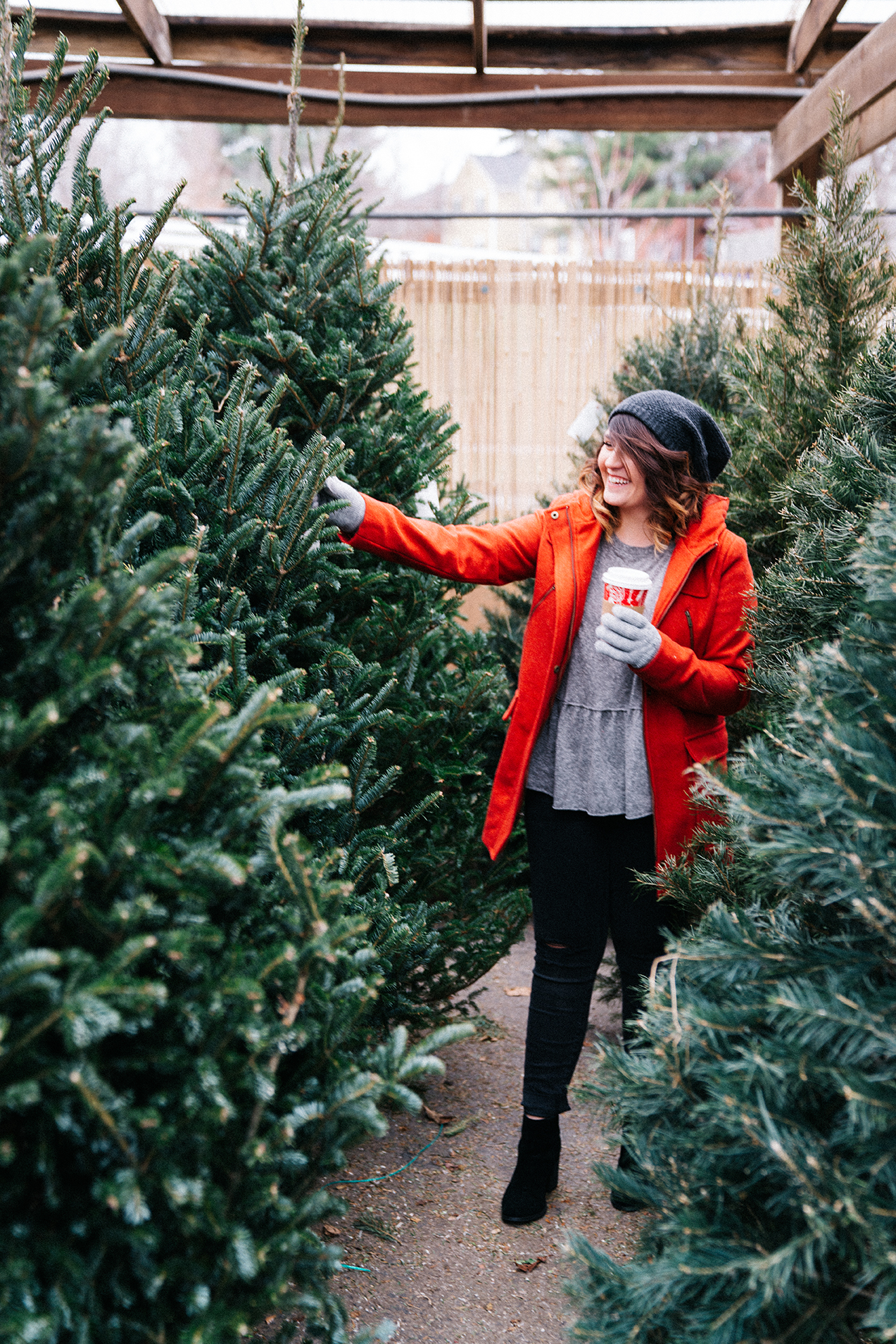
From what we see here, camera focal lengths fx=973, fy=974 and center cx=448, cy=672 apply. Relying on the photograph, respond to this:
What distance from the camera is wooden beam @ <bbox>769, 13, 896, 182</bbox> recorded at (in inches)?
186

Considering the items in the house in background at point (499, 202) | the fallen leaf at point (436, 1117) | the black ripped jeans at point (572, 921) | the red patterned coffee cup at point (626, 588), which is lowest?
the fallen leaf at point (436, 1117)

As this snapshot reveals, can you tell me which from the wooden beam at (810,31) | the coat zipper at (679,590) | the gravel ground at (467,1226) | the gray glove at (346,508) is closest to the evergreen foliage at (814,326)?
the coat zipper at (679,590)

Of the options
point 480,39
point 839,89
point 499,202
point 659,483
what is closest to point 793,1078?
point 659,483

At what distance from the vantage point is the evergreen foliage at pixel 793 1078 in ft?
4.38

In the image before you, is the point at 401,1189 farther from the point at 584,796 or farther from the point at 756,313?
the point at 756,313

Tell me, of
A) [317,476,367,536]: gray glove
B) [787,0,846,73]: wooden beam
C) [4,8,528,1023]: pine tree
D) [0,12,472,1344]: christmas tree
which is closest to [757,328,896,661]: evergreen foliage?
[4,8,528,1023]: pine tree

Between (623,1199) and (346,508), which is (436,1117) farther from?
(346,508)

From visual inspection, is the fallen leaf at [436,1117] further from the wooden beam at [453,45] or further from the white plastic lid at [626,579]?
the wooden beam at [453,45]

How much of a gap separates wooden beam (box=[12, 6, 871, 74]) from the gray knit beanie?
480cm

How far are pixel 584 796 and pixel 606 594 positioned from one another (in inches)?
21.9

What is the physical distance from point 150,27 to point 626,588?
555 cm

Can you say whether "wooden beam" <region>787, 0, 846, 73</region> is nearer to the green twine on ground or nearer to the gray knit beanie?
the gray knit beanie

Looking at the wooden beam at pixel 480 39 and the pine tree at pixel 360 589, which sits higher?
the wooden beam at pixel 480 39

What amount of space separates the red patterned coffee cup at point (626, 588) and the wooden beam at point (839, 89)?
2735 mm
